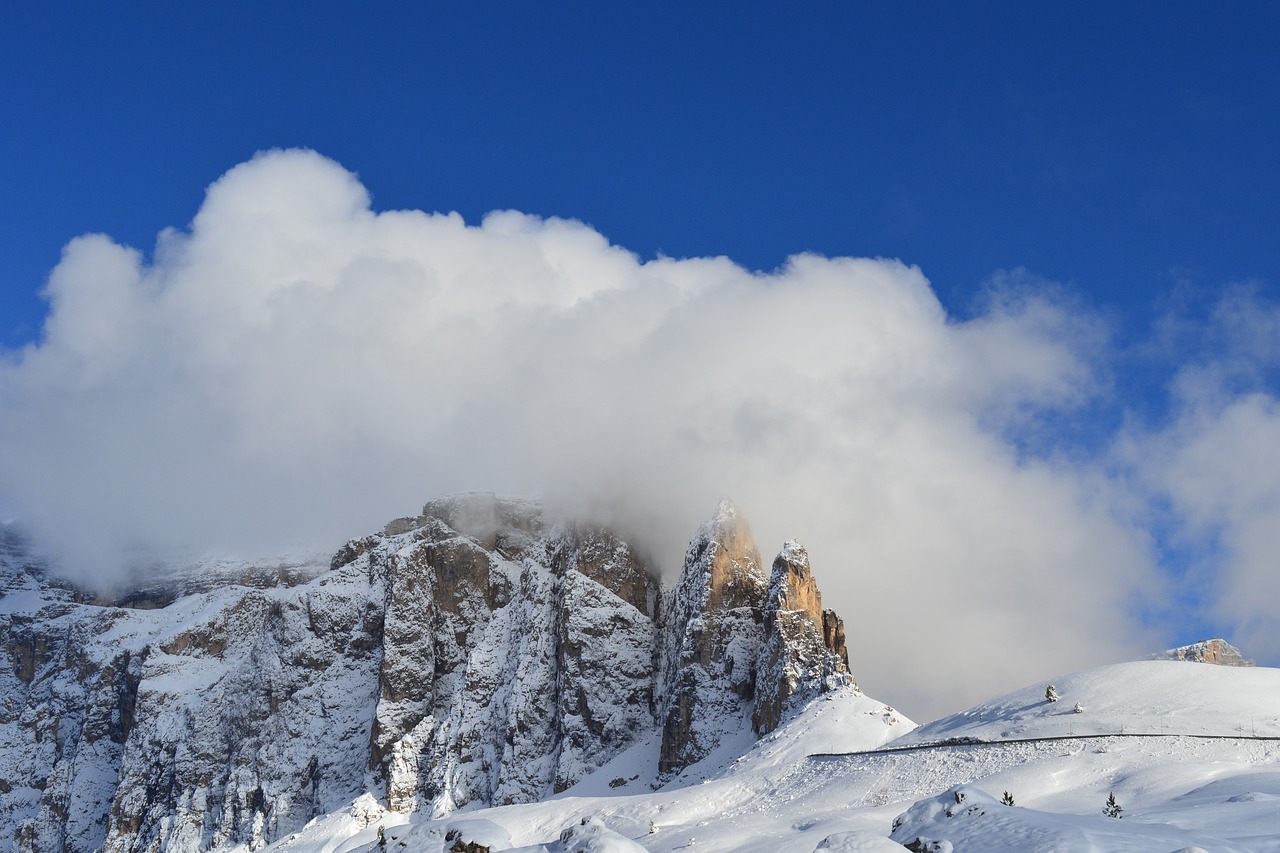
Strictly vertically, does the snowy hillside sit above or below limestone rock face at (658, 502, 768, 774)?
below

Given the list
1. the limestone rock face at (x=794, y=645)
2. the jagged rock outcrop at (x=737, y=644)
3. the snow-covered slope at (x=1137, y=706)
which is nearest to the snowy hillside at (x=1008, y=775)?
the snow-covered slope at (x=1137, y=706)

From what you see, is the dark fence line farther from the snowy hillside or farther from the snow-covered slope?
the snow-covered slope

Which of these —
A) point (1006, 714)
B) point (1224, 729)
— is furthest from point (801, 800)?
point (1224, 729)

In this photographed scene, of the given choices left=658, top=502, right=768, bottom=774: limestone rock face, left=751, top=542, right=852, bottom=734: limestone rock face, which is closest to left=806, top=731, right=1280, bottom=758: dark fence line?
left=751, top=542, right=852, bottom=734: limestone rock face

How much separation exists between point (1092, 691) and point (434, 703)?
5397 inches

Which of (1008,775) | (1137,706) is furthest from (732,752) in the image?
(1008,775)

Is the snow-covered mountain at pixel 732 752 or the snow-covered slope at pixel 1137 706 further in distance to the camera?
the snow-covered slope at pixel 1137 706

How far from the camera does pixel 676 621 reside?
180750mm

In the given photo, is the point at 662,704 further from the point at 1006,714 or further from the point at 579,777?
the point at 1006,714

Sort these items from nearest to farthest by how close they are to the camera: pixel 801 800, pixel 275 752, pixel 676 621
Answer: pixel 801 800 < pixel 676 621 < pixel 275 752

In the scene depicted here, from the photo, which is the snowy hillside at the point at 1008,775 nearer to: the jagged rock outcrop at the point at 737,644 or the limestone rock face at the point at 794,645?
the limestone rock face at the point at 794,645

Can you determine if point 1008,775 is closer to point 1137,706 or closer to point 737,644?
point 1137,706

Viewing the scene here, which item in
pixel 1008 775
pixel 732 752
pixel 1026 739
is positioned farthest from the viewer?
pixel 732 752

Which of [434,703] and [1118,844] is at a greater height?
[434,703]
